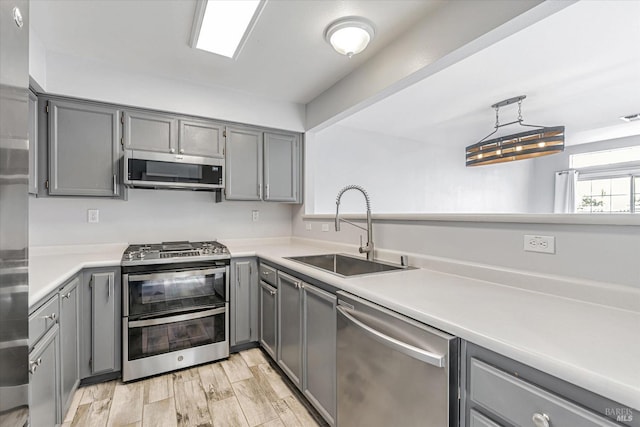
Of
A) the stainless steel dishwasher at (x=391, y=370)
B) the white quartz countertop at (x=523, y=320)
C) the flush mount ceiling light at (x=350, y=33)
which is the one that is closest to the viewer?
the white quartz countertop at (x=523, y=320)

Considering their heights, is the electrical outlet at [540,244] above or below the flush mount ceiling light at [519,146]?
below

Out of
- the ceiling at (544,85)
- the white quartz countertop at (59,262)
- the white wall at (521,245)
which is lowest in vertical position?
the white quartz countertop at (59,262)

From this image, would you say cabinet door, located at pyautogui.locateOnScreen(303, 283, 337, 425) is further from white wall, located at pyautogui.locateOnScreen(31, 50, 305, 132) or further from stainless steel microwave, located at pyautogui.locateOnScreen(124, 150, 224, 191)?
white wall, located at pyautogui.locateOnScreen(31, 50, 305, 132)

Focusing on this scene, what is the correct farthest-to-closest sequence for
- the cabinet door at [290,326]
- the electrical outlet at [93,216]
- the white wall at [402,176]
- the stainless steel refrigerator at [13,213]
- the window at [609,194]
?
the window at [609,194], the white wall at [402,176], the electrical outlet at [93,216], the cabinet door at [290,326], the stainless steel refrigerator at [13,213]

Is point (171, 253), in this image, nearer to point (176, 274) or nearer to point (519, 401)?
point (176, 274)

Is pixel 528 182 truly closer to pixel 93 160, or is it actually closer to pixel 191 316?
pixel 191 316

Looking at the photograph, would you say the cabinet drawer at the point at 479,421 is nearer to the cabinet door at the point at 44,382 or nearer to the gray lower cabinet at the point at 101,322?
the cabinet door at the point at 44,382

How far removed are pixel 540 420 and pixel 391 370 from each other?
1.74ft

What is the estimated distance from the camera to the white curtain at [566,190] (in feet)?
19.2

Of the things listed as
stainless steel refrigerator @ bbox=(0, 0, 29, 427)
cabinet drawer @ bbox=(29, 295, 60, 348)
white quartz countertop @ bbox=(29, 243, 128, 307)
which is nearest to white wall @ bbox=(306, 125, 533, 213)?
white quartz countertop @ bbox=(29, 243, 128, 307)

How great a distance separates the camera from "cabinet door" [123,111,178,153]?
2.47 metres

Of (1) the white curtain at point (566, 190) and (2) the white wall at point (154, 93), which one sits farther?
(1) the white curtain at point (566, 190)

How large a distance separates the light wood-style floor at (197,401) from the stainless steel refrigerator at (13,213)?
1.36 meters

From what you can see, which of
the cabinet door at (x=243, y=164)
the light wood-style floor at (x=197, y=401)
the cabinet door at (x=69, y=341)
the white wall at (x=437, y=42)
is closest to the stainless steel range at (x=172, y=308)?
the light wood-style floor at (x=197, y=401)
